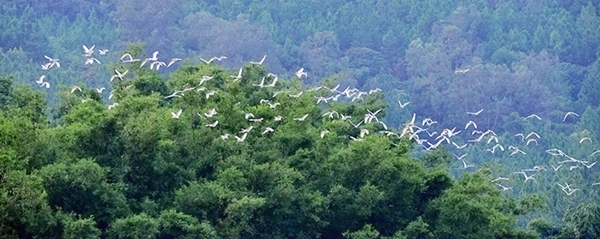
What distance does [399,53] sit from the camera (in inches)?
2753

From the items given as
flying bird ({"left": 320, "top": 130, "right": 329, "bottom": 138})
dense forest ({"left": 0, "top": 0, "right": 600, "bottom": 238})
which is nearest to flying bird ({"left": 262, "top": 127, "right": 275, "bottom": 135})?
dense forest ({"left": 0, "top": 0, "right": 600, "bottom": 238})

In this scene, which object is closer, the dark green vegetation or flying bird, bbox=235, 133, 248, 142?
the dark green vegetation

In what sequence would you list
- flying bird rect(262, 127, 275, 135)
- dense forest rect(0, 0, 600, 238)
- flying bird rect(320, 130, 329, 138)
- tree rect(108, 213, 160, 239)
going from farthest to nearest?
flying bird rect(320, 130, 329, 138) < flying bird rect(262, 127, 275, 135) < dense forest rect(0, 0, 600, 238) < tree rect(108, 213, 160, 239)

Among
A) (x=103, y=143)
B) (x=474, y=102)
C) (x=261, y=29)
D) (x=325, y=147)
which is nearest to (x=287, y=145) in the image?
(x=325, y=147)

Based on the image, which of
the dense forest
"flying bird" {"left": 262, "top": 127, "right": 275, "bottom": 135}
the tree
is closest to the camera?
the tree

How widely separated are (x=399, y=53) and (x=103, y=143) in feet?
150

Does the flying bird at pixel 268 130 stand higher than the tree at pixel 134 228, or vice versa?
the flying bird at pixel 268 130

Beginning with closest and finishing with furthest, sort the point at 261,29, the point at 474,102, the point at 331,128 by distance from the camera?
1. the point at 331,128
2. the point at 474,102
3. the point at 261,29

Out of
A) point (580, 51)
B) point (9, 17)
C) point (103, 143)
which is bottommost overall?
point (580, 51)

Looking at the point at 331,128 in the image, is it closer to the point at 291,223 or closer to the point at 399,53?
the point at 291,223

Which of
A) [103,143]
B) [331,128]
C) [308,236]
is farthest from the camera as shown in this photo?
[331,128]

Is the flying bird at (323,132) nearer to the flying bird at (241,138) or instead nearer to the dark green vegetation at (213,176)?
the dark green vegetation at (213,176)

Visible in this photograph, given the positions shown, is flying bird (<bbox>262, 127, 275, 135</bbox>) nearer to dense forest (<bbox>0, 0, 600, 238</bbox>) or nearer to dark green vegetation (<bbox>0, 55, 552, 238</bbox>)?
dense forest (<bbox>0, 0, 600, 238</bbox>)

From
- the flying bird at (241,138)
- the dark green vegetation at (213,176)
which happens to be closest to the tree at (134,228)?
the dark green vegetation at (213,176)
